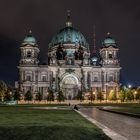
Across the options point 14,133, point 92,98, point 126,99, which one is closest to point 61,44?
point 92,98

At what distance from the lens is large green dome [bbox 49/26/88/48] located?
16150cm

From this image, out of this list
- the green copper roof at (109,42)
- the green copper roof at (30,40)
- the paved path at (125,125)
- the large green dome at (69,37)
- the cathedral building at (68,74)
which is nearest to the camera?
the paved path at (125,125)

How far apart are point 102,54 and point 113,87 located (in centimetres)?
1567

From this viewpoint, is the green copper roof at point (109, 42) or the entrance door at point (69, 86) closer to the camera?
the entrance door at point (69, 86)

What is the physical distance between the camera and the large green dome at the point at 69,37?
162 metres

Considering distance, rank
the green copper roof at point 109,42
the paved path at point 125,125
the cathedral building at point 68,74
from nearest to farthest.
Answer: the paved path at point 125,125
the cathedral building at point 68,74
the green copper roof at point 109,42

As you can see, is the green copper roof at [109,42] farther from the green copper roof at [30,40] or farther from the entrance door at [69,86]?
the green copper roof at [30,40]

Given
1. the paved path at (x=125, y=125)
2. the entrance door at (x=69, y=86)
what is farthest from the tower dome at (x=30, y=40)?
the paved path at (x=125, y=125)

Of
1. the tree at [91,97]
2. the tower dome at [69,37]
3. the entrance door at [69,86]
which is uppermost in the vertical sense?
the tower dome at [69,37]

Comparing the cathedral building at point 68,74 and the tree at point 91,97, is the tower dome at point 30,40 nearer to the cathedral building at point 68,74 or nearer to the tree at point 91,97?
the cathedral building at point 68,74

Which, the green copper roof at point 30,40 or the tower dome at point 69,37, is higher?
the tower dome at point 69,37

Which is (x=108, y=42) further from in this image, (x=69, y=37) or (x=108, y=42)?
(x=69, y=37)

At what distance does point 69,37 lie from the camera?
16225 centimetres

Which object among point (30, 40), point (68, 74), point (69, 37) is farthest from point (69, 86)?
point (69, 37)
